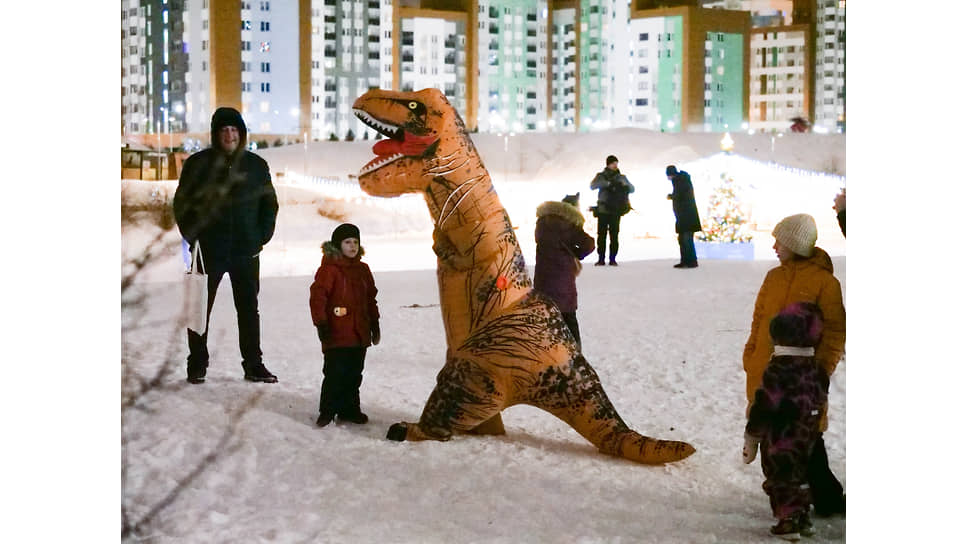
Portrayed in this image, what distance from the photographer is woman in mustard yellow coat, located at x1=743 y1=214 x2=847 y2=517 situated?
3.31 m

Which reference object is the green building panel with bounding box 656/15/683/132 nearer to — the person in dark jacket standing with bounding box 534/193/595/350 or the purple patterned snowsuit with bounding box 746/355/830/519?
the person in dark jacket standing with bounding box 534/193/595/350

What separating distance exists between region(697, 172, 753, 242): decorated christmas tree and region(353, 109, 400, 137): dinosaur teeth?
290 inches

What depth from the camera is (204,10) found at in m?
11.6

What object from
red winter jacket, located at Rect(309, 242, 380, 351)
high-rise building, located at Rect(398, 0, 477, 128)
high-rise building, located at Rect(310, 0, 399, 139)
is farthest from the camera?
high-rise building, located at Rect(310, 0, 399, 139)

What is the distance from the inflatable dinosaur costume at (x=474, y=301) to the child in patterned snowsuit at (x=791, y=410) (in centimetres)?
82

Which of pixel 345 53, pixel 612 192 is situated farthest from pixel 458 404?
pixel 345 53

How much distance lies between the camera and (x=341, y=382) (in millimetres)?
4566

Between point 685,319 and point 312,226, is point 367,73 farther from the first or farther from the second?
point 685,319

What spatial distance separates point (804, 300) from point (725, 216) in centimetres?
808

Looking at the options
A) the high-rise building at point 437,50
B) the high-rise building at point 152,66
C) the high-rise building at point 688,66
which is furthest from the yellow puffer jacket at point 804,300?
the high-rise building at point 688,66

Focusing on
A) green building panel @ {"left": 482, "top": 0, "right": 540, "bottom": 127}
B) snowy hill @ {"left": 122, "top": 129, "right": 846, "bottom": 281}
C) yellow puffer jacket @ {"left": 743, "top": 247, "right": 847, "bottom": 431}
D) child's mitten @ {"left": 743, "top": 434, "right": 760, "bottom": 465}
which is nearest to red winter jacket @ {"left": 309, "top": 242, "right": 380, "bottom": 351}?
yellow puffer jacket @ {"left": 743, "top": 247, "right": 847, "bottom": 431}

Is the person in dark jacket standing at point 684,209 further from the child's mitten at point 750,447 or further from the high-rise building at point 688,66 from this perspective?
the high-rise building at point 688,66

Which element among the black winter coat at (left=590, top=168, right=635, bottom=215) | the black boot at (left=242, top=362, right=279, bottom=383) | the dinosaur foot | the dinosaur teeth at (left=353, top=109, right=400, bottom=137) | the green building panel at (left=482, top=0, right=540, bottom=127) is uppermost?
the green building panel at (left=482, top=0, right=540, bottom=127)

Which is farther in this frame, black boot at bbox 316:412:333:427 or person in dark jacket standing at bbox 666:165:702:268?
person in dark jacket standing at bbox 666:165:702:268
